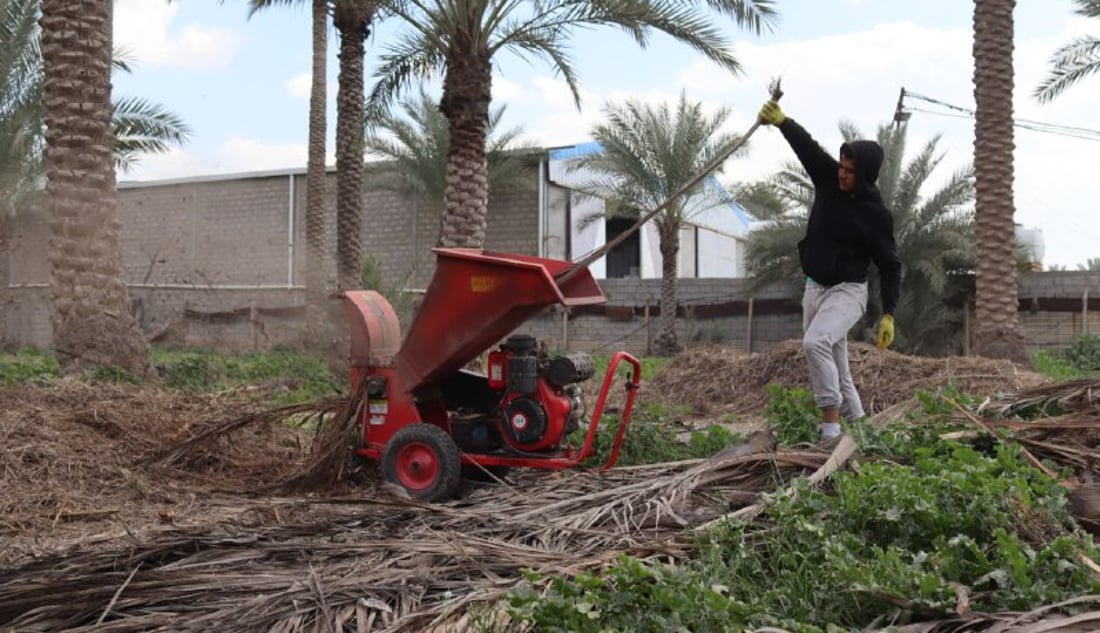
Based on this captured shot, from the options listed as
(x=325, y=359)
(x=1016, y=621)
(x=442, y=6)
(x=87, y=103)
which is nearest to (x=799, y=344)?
(x=442, y=6)

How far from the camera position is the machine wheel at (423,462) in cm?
532

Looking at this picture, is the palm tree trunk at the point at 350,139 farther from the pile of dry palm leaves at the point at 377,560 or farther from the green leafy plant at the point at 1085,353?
the pile of dry palm leaves at the point at 377,560

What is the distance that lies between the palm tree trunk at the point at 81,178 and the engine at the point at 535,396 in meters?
5.32

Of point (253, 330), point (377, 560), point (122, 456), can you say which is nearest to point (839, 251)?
point (377, 560)

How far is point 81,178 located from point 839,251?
292 inches

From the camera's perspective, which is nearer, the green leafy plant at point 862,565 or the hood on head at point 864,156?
the green leafy plant at point 862,565

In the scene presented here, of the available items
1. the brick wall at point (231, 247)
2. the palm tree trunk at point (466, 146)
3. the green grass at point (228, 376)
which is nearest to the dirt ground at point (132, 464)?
the green grass at point (228, 376)

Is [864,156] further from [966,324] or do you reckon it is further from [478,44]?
[966,324]

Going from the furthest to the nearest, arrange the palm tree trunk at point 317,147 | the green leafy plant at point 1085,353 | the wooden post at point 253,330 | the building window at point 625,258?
the building window at point 625,258, the wooden post at point 253,330, the palm tree trunk at point 317,147, the green leafy plant at point 1085,353

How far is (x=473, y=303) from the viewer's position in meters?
5.33

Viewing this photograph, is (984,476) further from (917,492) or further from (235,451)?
(235,451)

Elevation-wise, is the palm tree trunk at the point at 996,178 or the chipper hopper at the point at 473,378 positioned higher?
the palm tree trunk at the point at 996,178

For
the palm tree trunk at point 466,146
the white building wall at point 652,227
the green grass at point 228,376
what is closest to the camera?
the green grass at point 228,376

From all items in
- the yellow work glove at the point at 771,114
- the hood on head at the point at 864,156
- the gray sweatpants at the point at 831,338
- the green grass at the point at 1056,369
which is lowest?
the green grass at the point at 1056,369
